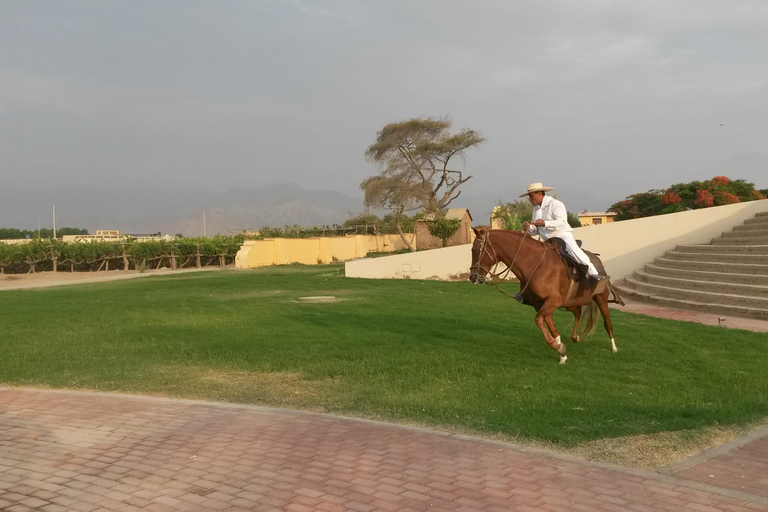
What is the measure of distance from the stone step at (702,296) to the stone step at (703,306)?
0.56 feet

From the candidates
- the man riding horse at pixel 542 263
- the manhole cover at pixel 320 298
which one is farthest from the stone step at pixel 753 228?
the manhole cover at pixel 320 298

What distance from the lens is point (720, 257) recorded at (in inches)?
690

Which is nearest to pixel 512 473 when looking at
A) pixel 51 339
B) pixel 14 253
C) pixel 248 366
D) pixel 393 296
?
pixel 248 366

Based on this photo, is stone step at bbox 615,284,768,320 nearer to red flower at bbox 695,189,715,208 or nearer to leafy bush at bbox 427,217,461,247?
red flower at bbox 695,189,715,208

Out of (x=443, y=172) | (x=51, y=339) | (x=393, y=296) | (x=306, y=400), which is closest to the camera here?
(x=306, y=400)

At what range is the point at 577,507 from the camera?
4168mm

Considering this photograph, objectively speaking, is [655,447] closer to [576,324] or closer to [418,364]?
[418,364]

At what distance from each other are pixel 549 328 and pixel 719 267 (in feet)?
33.0

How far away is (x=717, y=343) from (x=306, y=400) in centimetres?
682

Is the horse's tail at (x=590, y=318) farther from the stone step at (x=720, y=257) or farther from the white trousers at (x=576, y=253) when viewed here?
the stone step at (x=720, y=257)

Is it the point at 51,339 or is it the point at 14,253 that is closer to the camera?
Result: the point at 51,339

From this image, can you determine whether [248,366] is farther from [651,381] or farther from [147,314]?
[147,314]

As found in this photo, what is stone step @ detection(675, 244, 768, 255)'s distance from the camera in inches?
658

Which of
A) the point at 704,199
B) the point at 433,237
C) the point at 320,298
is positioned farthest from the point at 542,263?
the point at 433,237
